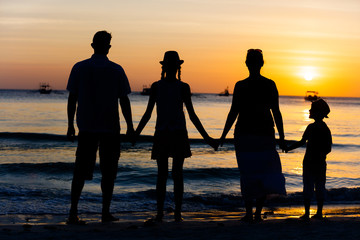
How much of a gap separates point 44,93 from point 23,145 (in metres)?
132

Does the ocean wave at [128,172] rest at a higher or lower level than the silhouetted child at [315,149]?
lower

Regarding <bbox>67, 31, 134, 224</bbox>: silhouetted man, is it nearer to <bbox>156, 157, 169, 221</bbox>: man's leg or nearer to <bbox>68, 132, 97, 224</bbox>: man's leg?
<bbox>68, 132, 97, 224</bbox>: man's leg

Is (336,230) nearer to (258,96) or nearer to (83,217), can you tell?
(258,96)

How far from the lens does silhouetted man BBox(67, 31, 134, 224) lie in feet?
17.0

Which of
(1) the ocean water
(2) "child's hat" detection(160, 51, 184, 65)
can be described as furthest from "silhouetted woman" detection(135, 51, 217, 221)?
(1) the ocean water

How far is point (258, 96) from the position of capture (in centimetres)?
530

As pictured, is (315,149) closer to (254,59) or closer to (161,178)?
(254,59)

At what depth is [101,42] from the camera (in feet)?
17.2

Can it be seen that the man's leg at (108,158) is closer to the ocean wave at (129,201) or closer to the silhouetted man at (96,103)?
the silhouetted man at (96,103)

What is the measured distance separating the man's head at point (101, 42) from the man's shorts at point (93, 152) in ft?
3.21

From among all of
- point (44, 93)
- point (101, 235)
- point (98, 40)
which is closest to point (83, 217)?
point (101, 235)

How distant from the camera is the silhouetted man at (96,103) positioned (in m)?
5.19

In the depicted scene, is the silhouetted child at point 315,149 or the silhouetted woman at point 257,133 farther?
the silhouetted child at point 315,149

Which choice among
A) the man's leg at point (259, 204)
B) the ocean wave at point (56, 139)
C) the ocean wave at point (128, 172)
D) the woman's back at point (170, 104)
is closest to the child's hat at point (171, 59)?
the woman's back at point (170, 104)
